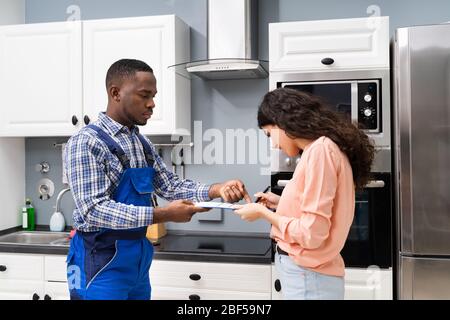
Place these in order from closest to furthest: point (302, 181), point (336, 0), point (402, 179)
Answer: point (302, 181)
point (402, 179)
point (336, 0)

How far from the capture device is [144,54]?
2.58 meters

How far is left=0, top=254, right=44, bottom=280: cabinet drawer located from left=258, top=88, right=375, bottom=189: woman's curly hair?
1647mm

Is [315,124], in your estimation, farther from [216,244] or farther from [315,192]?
[216,244]

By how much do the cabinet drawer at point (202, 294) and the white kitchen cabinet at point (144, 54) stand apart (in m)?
0.85

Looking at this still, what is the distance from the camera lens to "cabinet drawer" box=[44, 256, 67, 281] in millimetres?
2453

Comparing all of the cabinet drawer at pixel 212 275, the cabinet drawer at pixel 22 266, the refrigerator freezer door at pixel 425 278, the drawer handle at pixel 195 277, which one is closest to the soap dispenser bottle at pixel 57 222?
the cabinet drawer at pixel 22 266

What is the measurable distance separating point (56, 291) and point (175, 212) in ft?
3.82

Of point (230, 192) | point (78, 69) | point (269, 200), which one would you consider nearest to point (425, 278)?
point (269, 200)

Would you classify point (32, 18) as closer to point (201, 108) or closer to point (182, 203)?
point (201, 108)

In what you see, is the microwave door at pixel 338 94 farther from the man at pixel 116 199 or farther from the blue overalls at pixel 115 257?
the blue overalls at pixel 115 257

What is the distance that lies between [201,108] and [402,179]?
4.24 feet

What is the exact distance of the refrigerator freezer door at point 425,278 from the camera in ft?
6.93
